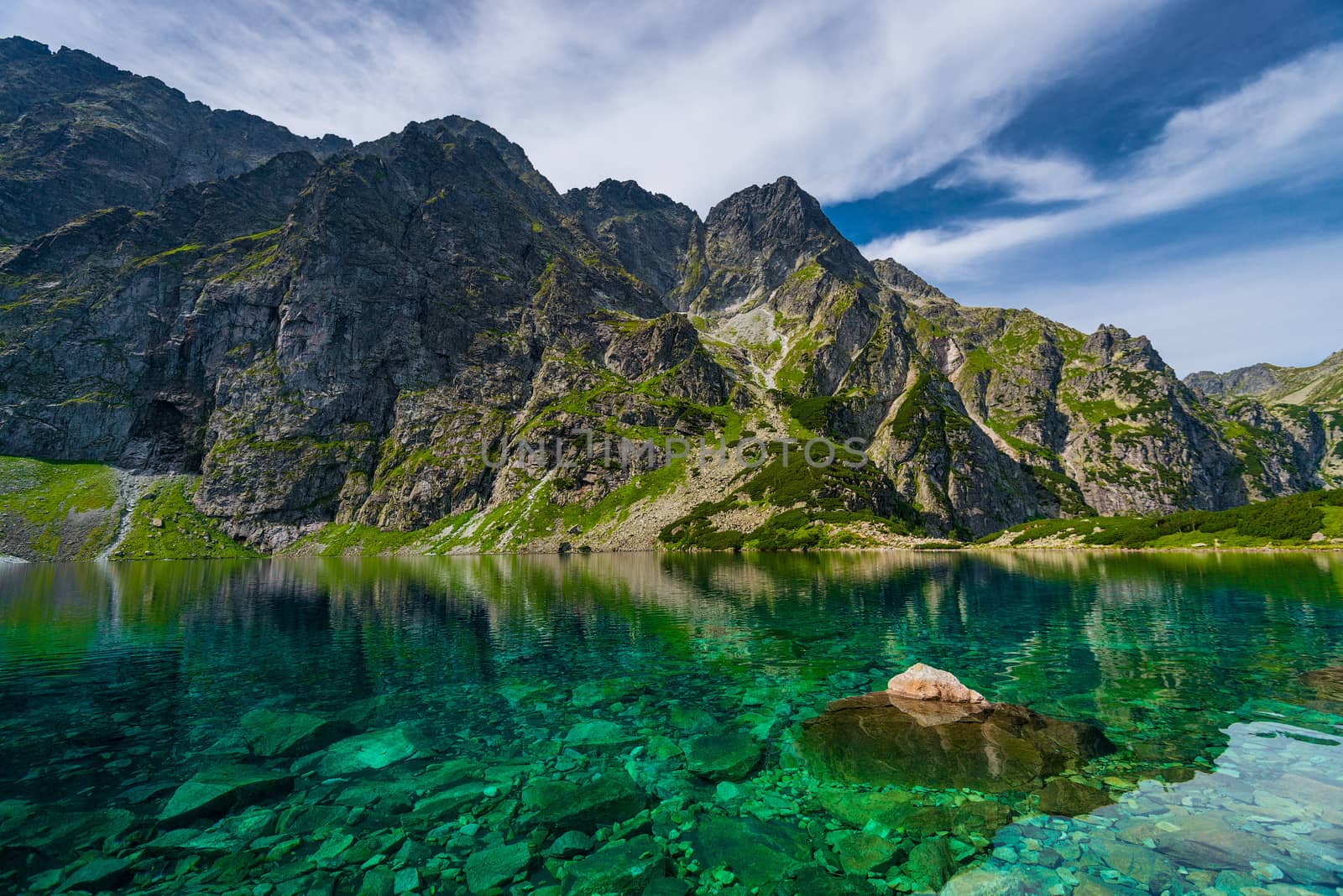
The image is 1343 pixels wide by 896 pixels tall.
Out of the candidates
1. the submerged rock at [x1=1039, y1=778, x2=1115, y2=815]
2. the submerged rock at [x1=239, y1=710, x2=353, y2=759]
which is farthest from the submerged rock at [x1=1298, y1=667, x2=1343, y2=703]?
the submerged rock at [x1=239, y1=710, x2=353, y2=759]

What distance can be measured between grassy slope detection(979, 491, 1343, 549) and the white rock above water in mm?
130594

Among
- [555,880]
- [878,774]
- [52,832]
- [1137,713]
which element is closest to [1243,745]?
[1137,713]

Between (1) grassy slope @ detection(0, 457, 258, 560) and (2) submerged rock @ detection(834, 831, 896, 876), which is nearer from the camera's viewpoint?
(2) submerged rock @ detection(834, 831, 896, 876)

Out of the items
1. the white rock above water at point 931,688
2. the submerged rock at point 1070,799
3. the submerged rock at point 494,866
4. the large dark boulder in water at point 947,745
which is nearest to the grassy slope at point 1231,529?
the white rock above water at point 931,688

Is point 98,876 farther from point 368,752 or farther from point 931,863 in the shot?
point 931,863

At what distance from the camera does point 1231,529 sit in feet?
392

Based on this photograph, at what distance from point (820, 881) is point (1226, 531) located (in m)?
158

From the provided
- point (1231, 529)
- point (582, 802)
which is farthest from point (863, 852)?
point (1231, 529)

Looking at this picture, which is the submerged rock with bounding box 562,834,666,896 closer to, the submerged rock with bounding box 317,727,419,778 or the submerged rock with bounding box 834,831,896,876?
the submerged rock with bounding box 834,831,896,876

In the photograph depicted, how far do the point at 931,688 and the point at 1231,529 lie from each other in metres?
149

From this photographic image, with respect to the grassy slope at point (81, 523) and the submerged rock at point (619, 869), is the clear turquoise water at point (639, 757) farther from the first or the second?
the grassy slope at point (81, 523)

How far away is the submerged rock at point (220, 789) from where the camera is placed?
43.0 feet

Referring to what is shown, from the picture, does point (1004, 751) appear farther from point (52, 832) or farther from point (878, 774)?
point (52, 832)

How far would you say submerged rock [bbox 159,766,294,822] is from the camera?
13094mm
